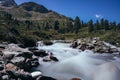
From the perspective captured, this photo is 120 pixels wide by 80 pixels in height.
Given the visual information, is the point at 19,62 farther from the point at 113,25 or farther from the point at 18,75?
the point at 113,25

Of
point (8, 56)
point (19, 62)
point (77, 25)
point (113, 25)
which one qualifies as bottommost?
point (19, 62)

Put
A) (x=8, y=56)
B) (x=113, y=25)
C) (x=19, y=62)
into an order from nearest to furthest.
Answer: (x=19, y=62) → (x=8, y=56) → (x=113, y=25)

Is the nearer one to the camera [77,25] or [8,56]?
[8,56]

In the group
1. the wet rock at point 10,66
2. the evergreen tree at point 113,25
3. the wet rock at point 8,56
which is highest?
the evergreen tree at point 113,25

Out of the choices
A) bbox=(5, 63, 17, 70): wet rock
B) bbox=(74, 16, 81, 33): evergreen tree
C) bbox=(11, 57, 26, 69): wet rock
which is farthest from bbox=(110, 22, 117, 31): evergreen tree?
bbox=(5, 63, 17, 70): wet rock

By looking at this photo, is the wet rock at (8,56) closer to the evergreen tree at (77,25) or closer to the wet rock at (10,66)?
the wet rock at (10,66)

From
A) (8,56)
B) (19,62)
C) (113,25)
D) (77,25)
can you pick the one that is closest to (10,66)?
(19,62)

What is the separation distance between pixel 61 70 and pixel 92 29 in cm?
13299

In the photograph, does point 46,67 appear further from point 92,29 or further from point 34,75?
point 92,29

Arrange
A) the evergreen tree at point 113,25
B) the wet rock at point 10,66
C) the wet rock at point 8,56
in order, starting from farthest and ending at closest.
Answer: the evergreen tree at point 113,25, the wet rock at point 8,56, the wet rock at point 10,66

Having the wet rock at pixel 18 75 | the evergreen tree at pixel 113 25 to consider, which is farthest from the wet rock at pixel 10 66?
the evergreen tree at pixel 113 25

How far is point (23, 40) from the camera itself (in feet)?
225

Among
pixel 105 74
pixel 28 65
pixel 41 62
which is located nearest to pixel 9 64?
pixel 28 65

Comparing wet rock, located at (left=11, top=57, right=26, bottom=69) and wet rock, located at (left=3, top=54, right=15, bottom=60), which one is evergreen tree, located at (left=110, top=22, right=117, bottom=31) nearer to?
wet rock, located at (left=3, top=54, right=15, bottom=60)
